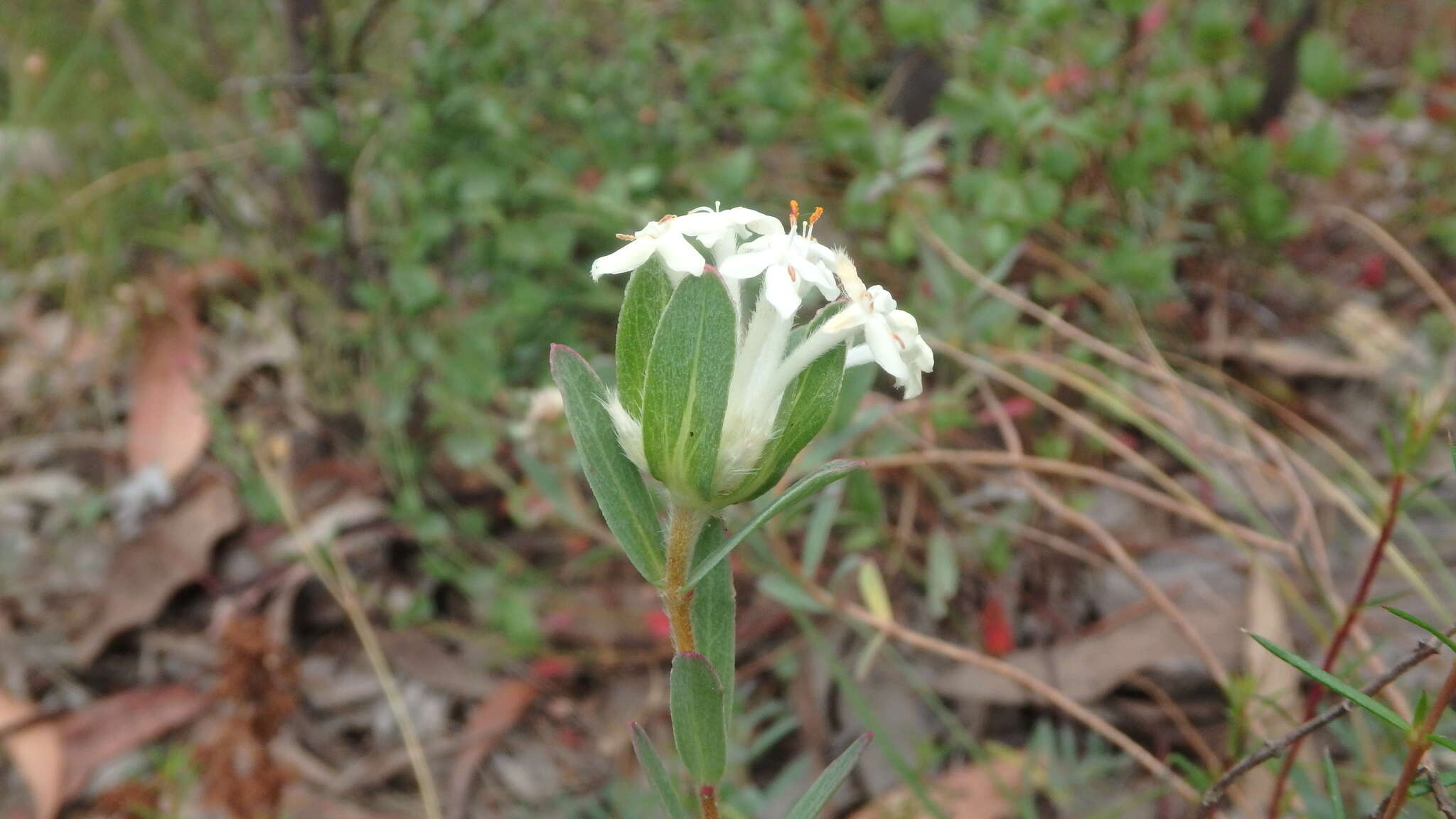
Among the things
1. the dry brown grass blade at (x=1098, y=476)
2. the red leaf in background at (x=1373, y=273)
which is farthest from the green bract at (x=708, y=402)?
the red leaf in background at (x=1373, y=273)

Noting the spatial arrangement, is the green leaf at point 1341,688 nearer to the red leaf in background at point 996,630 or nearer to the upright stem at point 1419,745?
the upright stem at point 1419,745

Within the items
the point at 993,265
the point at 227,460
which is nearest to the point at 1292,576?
the point at 993,265

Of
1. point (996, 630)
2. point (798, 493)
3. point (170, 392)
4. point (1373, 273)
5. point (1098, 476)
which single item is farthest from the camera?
point (170, 392)

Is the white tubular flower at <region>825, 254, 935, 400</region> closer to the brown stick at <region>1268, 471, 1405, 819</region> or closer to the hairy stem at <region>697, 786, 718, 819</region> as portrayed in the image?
the hairy stem at <region>697, 786, 718, 819</region>

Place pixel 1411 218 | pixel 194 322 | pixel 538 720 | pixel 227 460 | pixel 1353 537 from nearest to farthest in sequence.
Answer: pixel 1353 537 → pixel 538 720 → pixel 227 460 → pixel 1411 218 → pixel 194 322

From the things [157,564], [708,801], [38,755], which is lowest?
[38,755]

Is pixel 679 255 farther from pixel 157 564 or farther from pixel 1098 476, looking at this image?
pixel 157 564

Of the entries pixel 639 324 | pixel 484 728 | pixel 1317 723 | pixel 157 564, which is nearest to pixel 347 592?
pixel 484 728

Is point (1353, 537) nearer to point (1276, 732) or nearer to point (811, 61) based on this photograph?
point (1276, 732)
